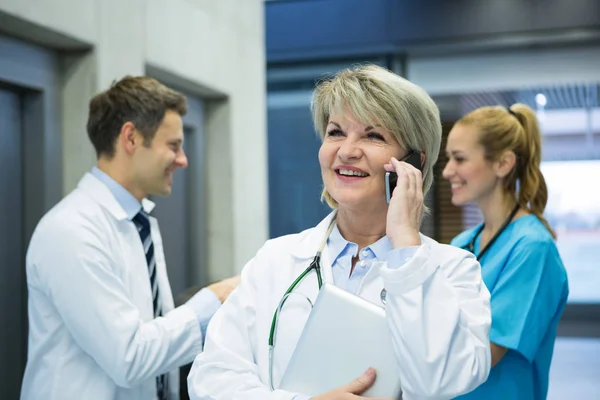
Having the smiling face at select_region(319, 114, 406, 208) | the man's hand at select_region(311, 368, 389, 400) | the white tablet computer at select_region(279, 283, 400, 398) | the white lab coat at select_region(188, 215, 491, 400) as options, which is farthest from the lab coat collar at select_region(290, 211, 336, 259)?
the man's hand at select_region(311, 368, 389, 400)

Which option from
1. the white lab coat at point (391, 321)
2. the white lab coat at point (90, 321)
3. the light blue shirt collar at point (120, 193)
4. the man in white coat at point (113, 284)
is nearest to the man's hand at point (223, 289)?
the man in white coat at point (113, 284)

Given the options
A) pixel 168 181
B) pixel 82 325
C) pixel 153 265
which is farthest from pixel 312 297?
pixel 168 181

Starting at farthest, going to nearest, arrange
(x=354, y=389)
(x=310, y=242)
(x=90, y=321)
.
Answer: (x=90, y=321) → (x=310, y=242) → (x=354, y=389)

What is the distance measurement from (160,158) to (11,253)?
2.41 feet

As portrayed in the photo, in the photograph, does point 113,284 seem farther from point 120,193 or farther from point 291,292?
point 291,292

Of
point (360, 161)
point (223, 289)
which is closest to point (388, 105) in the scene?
point (360, 161)

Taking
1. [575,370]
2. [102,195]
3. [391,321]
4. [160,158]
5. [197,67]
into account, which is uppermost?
[197,67]

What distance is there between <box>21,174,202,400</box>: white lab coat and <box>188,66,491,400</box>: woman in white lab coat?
1.59 feet

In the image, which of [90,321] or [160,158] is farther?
[160,158]

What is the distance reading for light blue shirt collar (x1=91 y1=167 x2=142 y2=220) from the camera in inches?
86.7

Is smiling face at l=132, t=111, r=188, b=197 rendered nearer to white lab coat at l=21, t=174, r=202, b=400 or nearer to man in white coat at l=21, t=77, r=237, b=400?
man in white coat at l=21, t=77, r=237, b=400

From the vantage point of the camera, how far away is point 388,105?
1493 mm

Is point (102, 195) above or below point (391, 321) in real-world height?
above

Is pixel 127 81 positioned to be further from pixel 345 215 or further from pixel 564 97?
pixel 564 97
